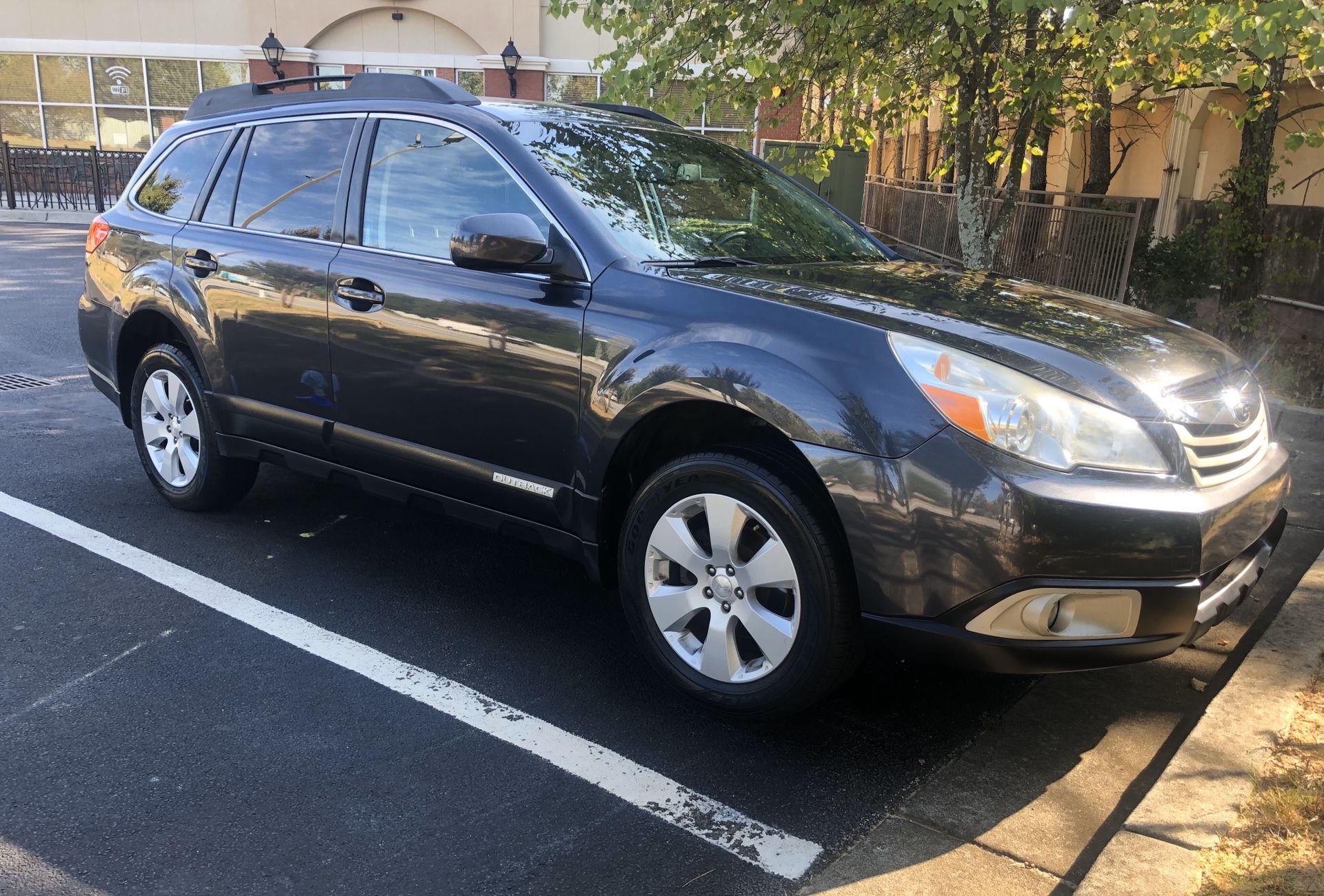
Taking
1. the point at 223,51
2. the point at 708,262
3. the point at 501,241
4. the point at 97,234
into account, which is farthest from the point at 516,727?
the point at 223,51

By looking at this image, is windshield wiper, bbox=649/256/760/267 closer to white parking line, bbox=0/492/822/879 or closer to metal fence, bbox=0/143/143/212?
white parking line, bbox=0/492/822/879

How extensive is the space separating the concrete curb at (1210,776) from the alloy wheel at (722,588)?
98 centimetres

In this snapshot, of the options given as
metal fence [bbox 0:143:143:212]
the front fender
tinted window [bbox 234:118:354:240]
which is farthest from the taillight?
metal fence [bbox 0:143:143:212]

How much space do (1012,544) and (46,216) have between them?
24.3 metres

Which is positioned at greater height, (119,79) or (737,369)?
(119,79)

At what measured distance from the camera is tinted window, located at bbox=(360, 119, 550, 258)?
12.3ft

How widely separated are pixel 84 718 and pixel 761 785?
205 cm

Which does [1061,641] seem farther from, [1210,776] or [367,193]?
[367,193]

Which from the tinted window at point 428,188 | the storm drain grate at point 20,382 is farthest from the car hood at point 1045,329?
the storm drain grate at point 20,382

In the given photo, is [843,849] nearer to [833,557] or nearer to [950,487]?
[833,557]

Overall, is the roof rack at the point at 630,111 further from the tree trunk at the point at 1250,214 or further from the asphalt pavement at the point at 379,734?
the tree trunk at the point at 1250,214

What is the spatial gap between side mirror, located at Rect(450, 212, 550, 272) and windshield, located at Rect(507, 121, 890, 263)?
0.94 ft

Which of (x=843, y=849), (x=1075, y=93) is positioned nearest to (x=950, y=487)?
(x=843, y=849)

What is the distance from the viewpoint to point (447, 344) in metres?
3.68
